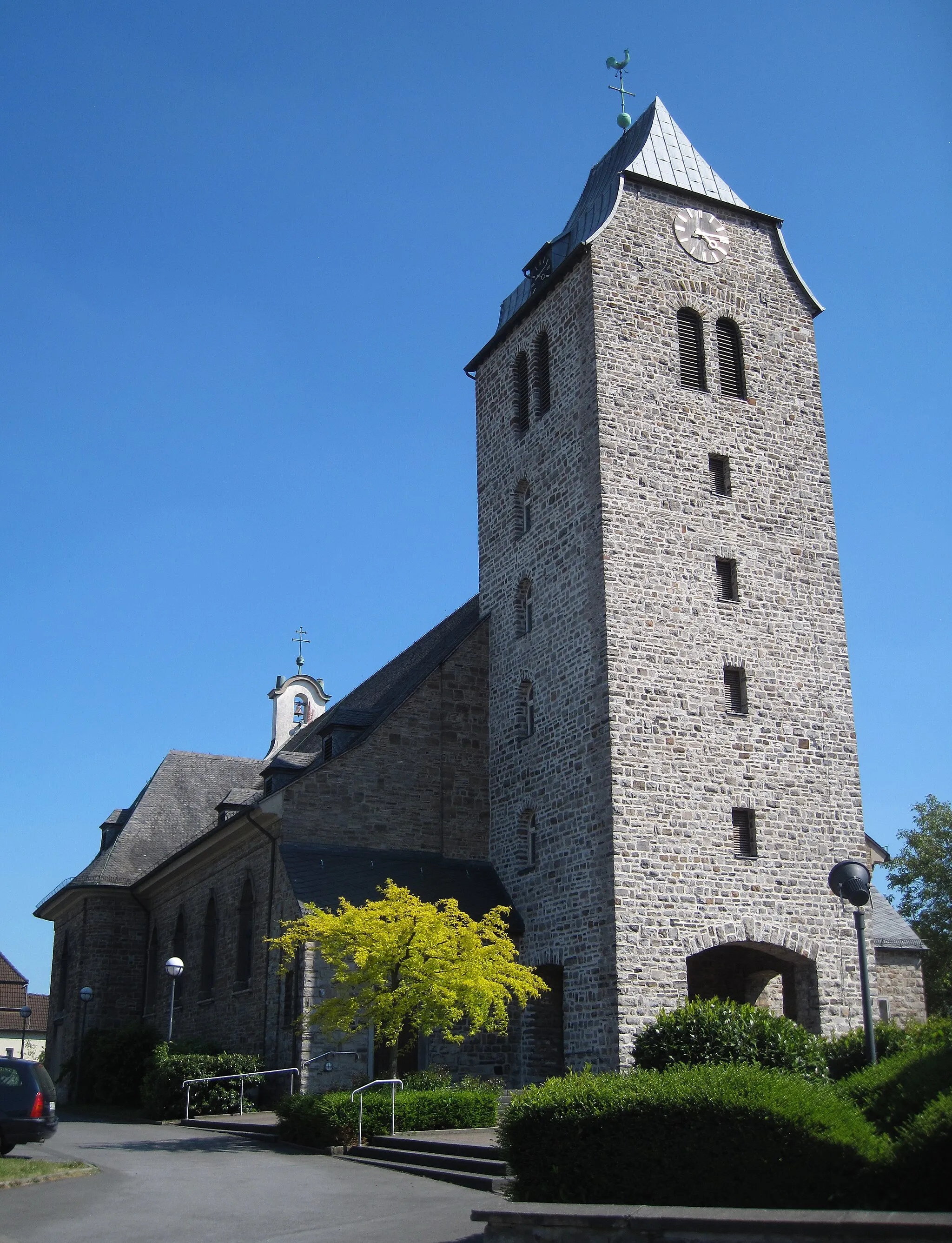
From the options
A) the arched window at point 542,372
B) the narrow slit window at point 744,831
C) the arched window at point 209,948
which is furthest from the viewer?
the arched window at point 209,948

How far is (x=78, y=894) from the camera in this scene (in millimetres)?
39562

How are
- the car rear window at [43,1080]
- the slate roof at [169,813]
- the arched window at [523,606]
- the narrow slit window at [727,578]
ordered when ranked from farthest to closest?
the slate roof at [169,813] → the arched window at [523,606] → the narrow slit window at [727,578] → the car rear window at [43,1080]

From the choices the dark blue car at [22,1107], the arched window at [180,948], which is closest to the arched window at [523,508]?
the arched window at [180,948]

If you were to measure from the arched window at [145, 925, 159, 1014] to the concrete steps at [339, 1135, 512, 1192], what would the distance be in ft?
67.8

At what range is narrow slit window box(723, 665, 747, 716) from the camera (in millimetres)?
24094

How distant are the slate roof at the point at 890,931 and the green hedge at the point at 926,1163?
2375cm

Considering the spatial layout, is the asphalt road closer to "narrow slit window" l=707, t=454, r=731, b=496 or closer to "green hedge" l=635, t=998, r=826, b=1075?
"green hedge" l=635, t=998, r=826, b=1075

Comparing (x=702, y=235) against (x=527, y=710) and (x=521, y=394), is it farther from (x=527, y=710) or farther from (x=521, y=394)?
(x=527, y=710)

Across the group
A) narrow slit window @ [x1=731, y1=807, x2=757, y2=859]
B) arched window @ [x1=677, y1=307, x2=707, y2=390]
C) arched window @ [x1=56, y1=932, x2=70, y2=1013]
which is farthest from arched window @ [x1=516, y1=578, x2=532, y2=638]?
arched window @ [x1=56, y1=932, x2=70, y2=1013]

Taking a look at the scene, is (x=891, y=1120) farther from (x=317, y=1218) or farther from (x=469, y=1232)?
(x=317, y=1218)

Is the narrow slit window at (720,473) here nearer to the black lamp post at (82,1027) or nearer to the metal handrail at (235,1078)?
the metal handrail at (235,1078)

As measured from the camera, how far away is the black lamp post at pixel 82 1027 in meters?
34.9

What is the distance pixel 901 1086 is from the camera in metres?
10.5

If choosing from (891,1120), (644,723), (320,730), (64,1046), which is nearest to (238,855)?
(320,730)
